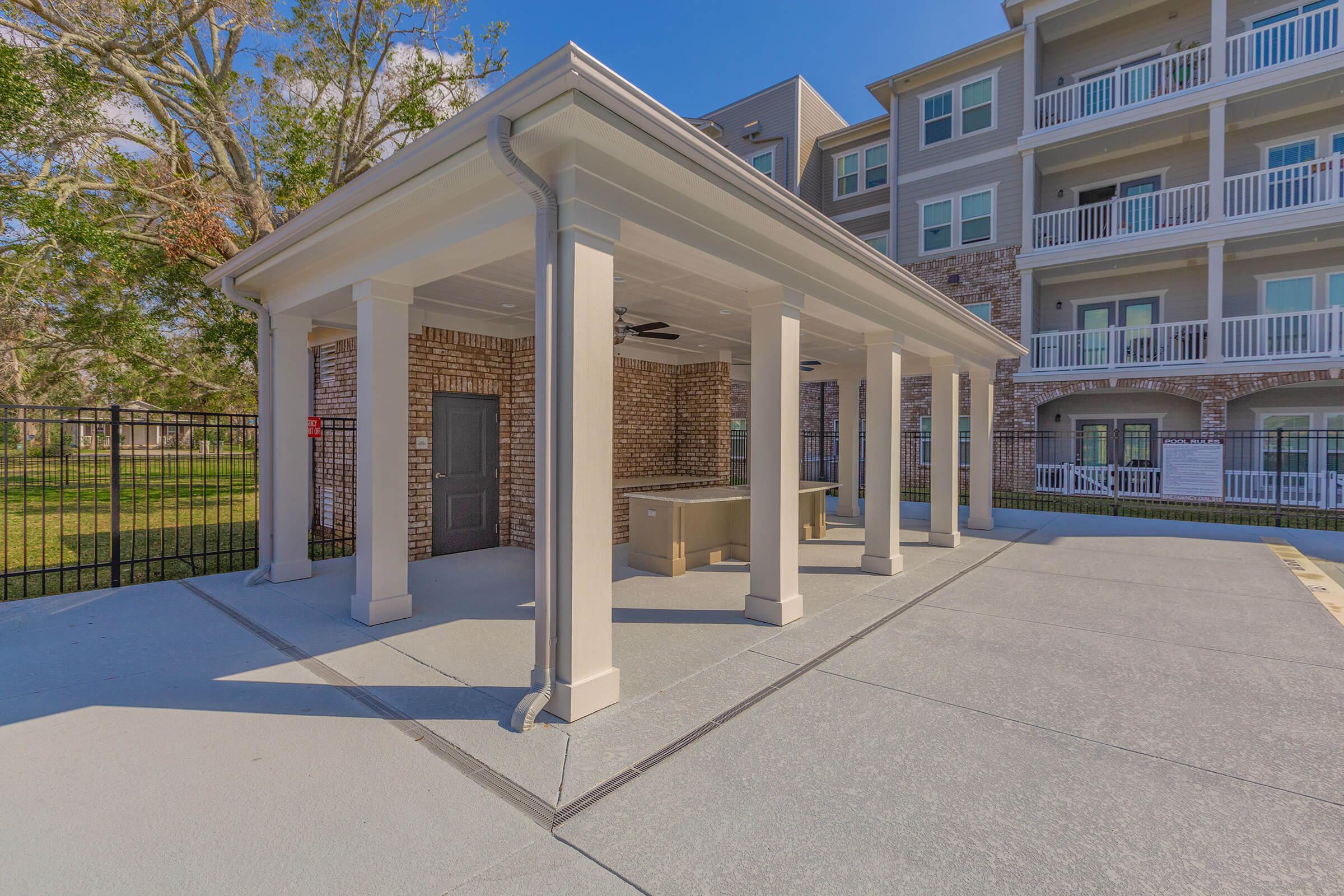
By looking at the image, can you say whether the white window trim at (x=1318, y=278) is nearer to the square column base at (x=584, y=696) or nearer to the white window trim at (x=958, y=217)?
the white window trim at (x=958, y=217)

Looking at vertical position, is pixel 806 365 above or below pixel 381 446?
above

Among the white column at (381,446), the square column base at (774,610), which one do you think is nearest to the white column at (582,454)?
the square column base at (774,610)

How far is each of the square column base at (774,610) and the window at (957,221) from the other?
14788mm

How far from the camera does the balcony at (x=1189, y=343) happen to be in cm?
1170

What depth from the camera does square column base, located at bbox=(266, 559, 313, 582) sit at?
19.8ft

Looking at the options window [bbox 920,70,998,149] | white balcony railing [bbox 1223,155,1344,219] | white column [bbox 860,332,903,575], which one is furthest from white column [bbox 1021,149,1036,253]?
white column [bbox 860,332,903,575]

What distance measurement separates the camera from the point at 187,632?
4.59 meters

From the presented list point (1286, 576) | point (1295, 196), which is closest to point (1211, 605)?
point (1286, 576)

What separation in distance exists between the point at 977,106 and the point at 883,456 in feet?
47.5

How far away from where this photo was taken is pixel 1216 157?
12453mm

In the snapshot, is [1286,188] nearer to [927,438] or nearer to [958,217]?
[958,217]

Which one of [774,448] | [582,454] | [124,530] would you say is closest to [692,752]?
[582,454]

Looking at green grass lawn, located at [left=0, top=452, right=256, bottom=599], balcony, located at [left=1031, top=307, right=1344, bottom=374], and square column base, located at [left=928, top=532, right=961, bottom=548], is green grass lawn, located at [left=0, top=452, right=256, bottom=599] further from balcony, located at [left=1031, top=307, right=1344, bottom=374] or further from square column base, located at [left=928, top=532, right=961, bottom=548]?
balcony, located at [left=1031, top=307, right=1344, bottom=374]

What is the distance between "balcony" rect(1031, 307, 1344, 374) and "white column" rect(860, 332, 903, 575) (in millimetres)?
10225
